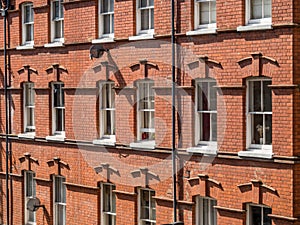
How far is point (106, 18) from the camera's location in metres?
22.3

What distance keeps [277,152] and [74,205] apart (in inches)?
320

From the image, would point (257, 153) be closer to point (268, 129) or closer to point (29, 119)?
point (268, 129)

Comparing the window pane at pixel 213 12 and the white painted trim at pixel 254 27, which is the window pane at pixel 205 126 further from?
the white painted trim at pixel 254 27

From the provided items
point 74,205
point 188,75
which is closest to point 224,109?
point 188,75

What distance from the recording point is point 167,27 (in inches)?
786

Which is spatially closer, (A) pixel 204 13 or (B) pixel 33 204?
(A) pixel 204 13

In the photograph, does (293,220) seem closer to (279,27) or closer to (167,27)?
(279,27)

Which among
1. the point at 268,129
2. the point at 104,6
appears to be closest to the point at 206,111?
the point at 268,129

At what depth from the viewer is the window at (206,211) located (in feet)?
62.8

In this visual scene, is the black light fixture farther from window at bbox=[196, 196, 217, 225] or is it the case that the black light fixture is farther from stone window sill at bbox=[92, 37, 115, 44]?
window at bbox=[196, 196, 217, 225]

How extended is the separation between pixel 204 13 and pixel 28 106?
858cm

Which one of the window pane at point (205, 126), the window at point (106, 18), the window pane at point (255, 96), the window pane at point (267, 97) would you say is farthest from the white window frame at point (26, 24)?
the window pane at point (267, 97)

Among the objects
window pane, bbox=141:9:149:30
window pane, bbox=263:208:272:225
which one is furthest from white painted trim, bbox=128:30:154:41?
window pane, bbox=263:208:272:225

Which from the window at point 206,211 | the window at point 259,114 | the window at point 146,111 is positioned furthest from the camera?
the window at point 146,111
